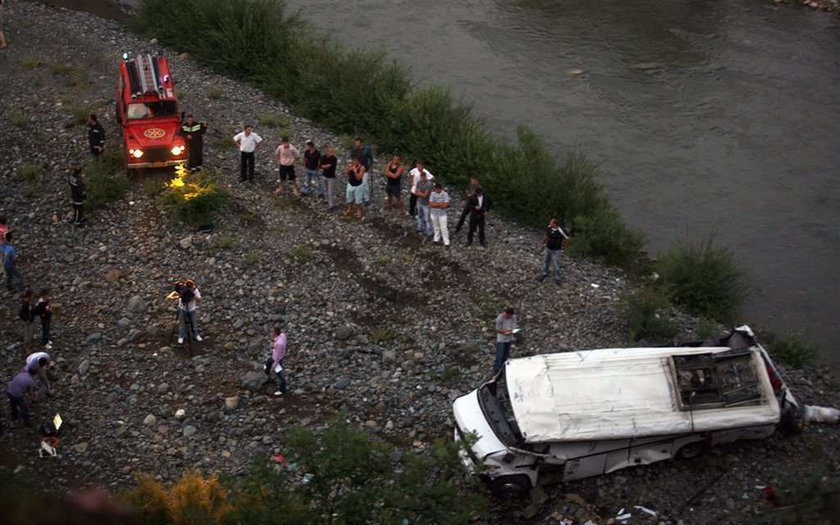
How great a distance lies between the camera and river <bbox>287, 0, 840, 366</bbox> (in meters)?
25.8

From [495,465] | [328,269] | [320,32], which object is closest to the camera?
[495,465]

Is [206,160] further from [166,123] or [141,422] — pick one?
[141,422]

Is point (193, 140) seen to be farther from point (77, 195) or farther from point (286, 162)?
point (77, 195)

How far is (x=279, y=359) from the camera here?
17.2 metres

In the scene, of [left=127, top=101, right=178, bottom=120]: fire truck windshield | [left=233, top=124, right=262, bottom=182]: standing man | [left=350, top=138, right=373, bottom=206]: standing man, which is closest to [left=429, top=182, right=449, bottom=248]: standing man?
[left=350, top=138, right=373, bottom=206]: standing man

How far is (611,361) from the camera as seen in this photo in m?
16.1

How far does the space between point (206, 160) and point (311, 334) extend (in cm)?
727

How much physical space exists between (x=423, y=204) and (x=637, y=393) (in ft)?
25.5

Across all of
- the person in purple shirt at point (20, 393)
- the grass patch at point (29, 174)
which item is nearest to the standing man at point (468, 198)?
the person in purple shirt at point (20, 393)

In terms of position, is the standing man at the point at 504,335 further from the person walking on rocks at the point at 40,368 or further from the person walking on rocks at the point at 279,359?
the person walking on rocks at the point at 40,368

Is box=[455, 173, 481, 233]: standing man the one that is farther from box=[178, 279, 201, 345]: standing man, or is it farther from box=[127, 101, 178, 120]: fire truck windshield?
box=[127, 101, 178, 120]: fire truck windshield

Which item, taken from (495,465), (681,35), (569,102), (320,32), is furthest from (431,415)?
(681,35)

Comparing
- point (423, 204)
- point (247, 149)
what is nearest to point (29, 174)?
point (247, 149)

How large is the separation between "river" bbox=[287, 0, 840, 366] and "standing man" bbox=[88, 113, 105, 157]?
470 inches
